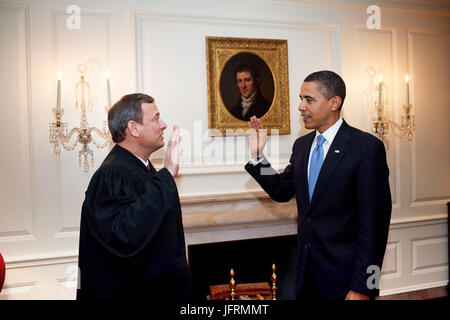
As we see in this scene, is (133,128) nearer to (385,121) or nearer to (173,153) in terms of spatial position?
(173,153)

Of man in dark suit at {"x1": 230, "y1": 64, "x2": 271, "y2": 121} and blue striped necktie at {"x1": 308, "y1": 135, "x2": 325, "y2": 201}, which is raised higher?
man in dark suit at {"x1": 230, "y1": 64, "x2": 271, "y2": 121}

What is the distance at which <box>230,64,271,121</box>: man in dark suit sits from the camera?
2985 millimetres

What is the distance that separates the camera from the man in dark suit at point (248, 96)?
2985 mm

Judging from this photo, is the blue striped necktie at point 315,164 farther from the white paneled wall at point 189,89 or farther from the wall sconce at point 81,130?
the wall sconce at point 81,130

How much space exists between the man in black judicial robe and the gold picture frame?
1358 mm

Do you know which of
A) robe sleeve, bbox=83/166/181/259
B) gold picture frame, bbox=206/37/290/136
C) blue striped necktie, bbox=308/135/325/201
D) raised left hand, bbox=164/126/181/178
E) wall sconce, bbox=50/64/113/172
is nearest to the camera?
robe sleeve, bbox=83/166/181/259

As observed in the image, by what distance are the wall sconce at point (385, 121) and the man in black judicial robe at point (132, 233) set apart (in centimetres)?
216

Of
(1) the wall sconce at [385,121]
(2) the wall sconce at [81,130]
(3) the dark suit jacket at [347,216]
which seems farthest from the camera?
(1) the wall sconce at [385,121]

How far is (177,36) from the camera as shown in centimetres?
286

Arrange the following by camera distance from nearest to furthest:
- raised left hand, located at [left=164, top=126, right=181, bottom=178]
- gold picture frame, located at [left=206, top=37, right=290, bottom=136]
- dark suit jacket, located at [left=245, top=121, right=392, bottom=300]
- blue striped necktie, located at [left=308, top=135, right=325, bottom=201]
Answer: raised left hand, located at [left=164, top=126, right=181, bottom=178], dark suit jacket, located at [left=245, top=121, right=392, bottom=300], blue striped necktie, located at [left=308, top=135, right=325, bottom=201], gold picture frame, located at [left=206, top=37, right=290, bottom=136]

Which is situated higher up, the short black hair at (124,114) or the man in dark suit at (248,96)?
the man in dark suit at (248,96)

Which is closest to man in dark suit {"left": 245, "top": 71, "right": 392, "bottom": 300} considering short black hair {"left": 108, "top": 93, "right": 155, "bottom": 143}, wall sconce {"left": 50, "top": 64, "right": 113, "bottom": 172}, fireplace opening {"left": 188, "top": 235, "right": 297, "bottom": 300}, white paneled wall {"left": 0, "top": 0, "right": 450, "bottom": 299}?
short black hair {"left": 108, "top": 93, "right": 155, "bottom": 143}

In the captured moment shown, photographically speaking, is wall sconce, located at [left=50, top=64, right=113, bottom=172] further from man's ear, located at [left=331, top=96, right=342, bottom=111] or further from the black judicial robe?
man's ear, located at [left=331, top=96, right=342, bottom=111]

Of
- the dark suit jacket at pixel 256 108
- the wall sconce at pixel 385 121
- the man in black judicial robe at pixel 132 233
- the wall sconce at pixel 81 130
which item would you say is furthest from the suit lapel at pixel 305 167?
the wall sconce at pixel 81 130
